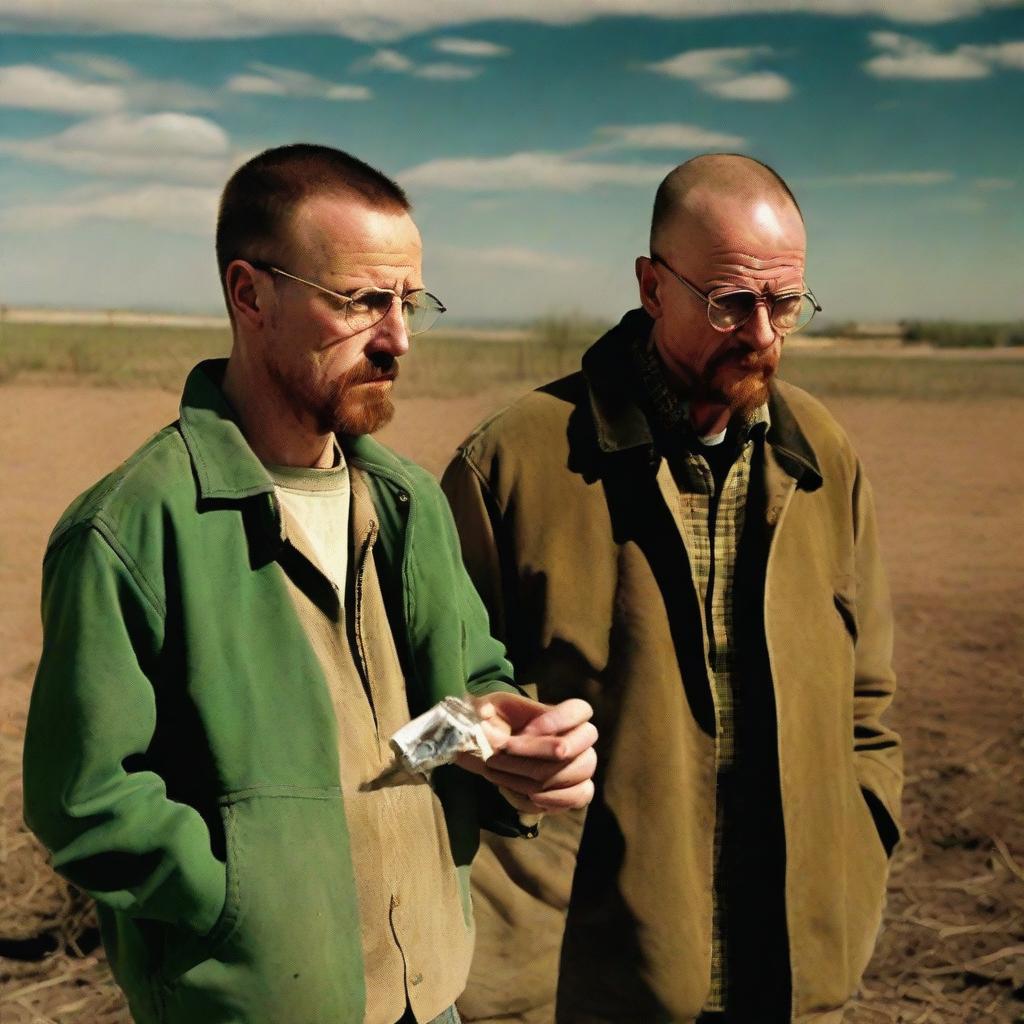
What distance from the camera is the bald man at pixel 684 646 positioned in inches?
101

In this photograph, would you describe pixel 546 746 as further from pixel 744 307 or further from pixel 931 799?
pixel 931 799

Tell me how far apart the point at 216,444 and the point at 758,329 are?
3.82ft

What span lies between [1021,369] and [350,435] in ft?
101

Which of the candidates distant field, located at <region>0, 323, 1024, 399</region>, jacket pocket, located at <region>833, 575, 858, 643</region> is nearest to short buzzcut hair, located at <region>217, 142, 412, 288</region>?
jacket pocket, located at <region>833, 575, 858, 643</region>

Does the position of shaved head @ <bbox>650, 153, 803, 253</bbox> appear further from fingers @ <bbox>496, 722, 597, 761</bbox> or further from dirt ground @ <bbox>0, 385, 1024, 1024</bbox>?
dirt ground @ <bbox>0, 385, 1024, 1024</bbox>

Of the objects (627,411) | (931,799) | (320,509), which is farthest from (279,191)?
(931,799)

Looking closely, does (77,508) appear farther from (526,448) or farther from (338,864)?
(526,448)

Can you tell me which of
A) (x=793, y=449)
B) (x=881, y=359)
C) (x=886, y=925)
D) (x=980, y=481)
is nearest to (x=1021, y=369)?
(x=881, y=359)

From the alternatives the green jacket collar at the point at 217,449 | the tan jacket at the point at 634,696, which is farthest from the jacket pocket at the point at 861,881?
the green jacket collar at the point at 217,449

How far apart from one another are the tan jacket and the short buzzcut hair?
2.89 feet

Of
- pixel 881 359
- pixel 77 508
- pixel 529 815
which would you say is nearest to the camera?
pixel 77 508

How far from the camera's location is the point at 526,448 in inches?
105

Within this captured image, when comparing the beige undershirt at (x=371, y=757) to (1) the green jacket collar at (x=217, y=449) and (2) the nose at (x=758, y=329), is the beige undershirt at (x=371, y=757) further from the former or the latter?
(2) the nose at (x=758, y=329)

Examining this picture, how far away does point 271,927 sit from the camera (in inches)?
66.9
